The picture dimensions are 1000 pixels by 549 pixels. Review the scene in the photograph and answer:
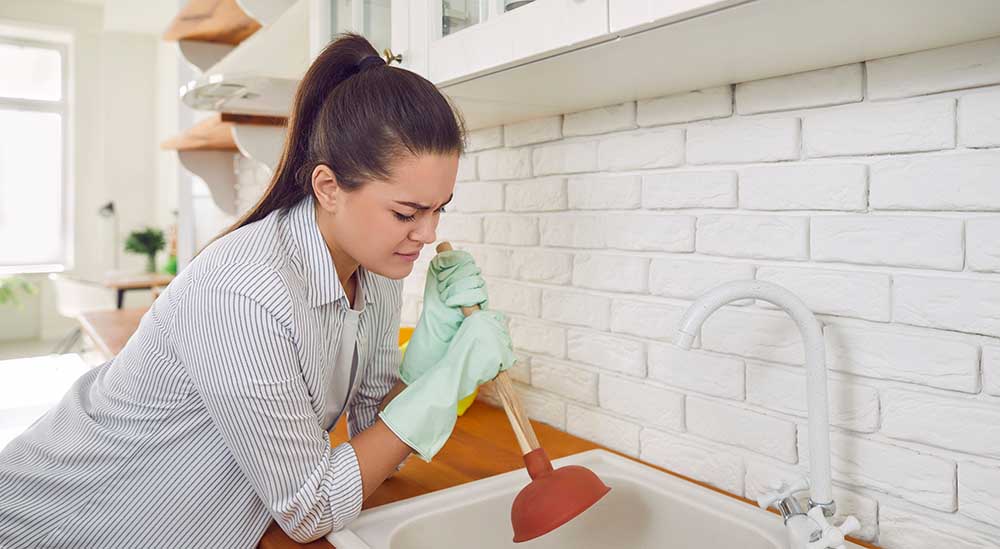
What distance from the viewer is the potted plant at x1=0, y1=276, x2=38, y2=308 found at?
5547mm

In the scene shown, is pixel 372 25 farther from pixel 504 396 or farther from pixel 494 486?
pixel 494 486

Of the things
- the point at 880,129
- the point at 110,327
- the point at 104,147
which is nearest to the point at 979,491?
the point at 880,129

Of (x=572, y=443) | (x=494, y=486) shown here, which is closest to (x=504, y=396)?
(x=494, y=486)

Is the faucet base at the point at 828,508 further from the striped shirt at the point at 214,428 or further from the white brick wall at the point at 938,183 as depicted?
the striped shirt at the point at 214,428

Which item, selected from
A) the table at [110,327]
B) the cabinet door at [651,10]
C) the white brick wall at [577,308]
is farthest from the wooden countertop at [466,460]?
the table at [110,327]

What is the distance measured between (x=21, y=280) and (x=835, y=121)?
632 cm

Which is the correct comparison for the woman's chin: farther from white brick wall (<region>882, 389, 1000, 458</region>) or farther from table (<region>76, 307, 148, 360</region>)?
table (<region>76, 307, 148, 360</region>)

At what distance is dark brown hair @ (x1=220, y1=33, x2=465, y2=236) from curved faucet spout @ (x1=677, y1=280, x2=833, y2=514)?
416 mm

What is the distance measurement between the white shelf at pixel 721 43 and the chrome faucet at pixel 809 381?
0.29 metres

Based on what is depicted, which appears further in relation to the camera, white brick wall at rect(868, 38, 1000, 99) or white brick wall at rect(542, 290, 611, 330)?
white brick wall at rect(542, 290, 611, 330)

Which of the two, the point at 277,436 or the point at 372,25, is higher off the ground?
the point at 372,25

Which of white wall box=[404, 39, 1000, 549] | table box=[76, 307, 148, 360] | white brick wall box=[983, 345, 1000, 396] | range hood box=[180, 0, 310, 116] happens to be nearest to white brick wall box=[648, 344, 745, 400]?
white wall box=[404, 39, 1000, 549]

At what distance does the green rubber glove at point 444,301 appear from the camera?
3.96ft

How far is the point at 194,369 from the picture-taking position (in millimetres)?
947
